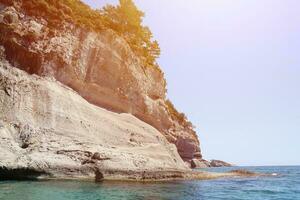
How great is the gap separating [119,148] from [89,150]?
3.70 m

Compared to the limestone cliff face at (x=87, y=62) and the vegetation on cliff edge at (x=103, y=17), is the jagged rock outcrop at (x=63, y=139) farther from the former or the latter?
the vegetation on cliff edge at (x=103, y=17)

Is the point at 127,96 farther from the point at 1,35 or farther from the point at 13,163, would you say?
the point at 13,163

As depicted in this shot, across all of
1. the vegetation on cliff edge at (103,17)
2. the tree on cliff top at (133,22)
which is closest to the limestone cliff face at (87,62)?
the vegetation on cliff edge at (103,17)

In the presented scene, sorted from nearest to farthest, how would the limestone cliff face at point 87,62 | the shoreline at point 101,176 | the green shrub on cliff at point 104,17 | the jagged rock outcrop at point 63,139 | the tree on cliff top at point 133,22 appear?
the shoreline at point 101,176, the jagged rock outcrop at point 63,139, the limestone cliff face at point 87,62, the green shrub on cliff at point 104,17, the tree on cliff top at point 133,22

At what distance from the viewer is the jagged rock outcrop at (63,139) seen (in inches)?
970

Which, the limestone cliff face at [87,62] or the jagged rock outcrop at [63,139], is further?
the limestone cliff face at [87,62]

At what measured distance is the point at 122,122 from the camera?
3569 cm

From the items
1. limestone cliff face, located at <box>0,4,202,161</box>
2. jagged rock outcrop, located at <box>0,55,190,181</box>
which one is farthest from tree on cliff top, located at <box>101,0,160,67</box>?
jagged rock outcrop, located at <box>0,55,190,181</box>

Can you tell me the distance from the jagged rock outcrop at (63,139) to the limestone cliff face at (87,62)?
144 cm

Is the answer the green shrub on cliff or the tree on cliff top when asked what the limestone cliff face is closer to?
the green shrub on cliff

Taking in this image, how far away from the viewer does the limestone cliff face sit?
1272 inches

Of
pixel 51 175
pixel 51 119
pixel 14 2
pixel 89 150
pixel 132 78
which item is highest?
pixel 14 2

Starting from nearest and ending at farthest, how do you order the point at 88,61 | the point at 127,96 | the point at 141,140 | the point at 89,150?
the point at 89,150, the point at 141,140, the point at 88,61, the point at 127,96

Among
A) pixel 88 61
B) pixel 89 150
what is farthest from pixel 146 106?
pixel 89 150
